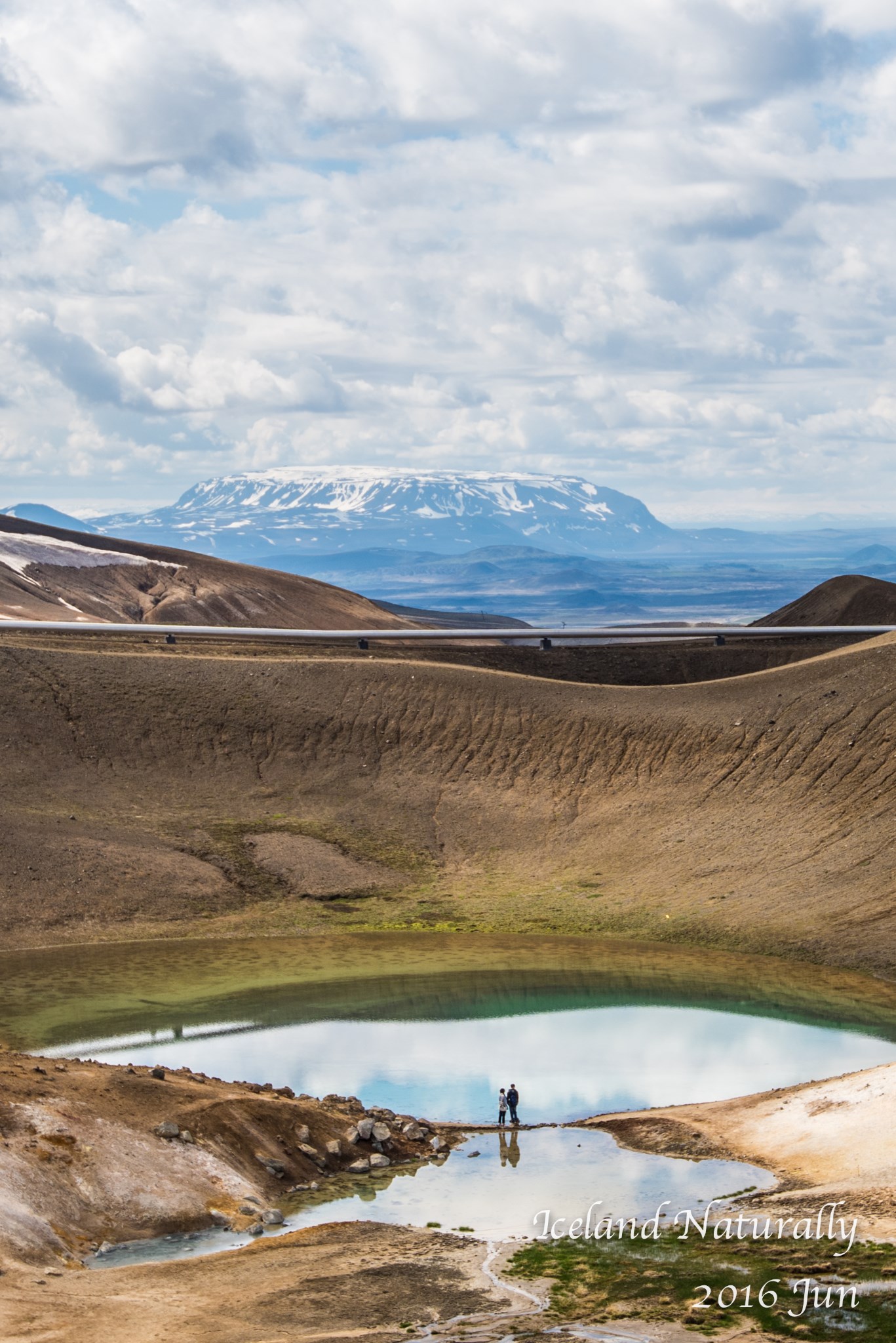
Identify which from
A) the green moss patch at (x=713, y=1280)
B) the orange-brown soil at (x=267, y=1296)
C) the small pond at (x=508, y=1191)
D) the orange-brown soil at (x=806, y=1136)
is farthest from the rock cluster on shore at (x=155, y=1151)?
the green moss patch at (x=713, y=1280)

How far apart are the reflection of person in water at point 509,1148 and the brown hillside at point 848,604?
105199 millimetres

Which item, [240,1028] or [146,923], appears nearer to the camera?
[240,1028]

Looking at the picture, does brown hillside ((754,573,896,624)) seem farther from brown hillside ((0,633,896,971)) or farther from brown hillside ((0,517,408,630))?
brown hillside ((0,517,408,630))

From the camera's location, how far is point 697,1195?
99.0 ft

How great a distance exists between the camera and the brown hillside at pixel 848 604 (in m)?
136

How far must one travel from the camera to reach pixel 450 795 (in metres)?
79.6

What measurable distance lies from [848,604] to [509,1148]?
11313 centimetres

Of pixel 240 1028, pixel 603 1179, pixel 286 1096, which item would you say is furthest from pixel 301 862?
pixel 603 1179

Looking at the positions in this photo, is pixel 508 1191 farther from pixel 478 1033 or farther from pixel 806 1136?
pixel 478 1033

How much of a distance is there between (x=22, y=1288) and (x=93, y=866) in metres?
42.9

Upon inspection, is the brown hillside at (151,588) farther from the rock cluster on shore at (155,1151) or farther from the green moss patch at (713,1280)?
the green moss patch at (713,1280)

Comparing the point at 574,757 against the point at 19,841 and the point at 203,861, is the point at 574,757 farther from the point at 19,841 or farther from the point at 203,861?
the point at 19,841

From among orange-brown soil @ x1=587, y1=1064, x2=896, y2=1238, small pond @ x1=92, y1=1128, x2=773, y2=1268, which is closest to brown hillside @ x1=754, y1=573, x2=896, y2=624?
orange-brown soil @ x1=587, y1=1064, x2=896, y2=1238

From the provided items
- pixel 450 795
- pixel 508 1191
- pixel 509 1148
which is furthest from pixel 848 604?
pixel 508 1191
